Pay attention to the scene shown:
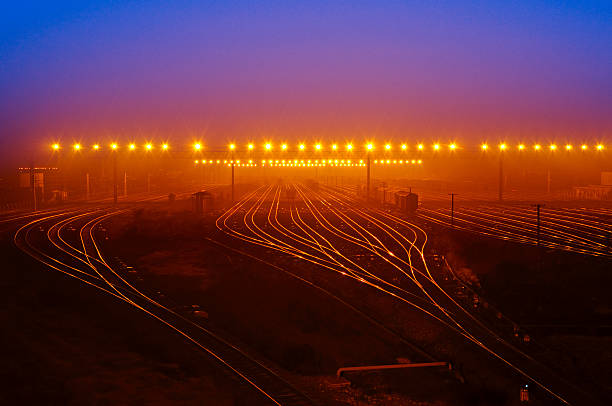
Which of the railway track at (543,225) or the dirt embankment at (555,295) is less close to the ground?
the railway track at (543,225)

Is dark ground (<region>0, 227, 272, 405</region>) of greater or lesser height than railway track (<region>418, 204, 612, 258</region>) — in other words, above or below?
below

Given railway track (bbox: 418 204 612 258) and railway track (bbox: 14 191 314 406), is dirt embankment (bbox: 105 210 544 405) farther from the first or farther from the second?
railway track (bbox: 418 204 612 258)

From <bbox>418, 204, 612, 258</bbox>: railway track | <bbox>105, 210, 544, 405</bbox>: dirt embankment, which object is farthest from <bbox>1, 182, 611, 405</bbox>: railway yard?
<bbox>418, 204, 612, 258</bbox>: railway track

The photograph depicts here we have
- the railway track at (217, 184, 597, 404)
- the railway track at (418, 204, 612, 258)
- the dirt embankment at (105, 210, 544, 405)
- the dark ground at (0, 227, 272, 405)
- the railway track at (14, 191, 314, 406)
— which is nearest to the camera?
the dark ground at (0, 227, 272, 405)

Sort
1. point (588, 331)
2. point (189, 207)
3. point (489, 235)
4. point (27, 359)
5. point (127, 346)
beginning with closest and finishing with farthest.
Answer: point (27, 359) < point (127, 346) < point (588, 331) < point (489, 235) < point (189, 207)

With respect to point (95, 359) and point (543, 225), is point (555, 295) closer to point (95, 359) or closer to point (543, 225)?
point (95, 359)

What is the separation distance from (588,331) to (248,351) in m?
11.3

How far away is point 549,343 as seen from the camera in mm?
17125

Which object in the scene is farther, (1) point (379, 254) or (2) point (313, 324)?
(1) point (379, 254)

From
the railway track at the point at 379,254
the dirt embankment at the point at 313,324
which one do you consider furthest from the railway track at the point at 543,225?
the dirt embankment at the point at 313,324

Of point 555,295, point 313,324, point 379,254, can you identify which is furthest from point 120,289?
point 555,295

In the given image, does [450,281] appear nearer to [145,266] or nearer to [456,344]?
[456,344]

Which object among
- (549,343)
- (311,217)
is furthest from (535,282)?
(311,217)

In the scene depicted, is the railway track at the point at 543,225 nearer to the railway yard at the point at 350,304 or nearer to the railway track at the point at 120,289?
the railway yard at the point at 350,304
